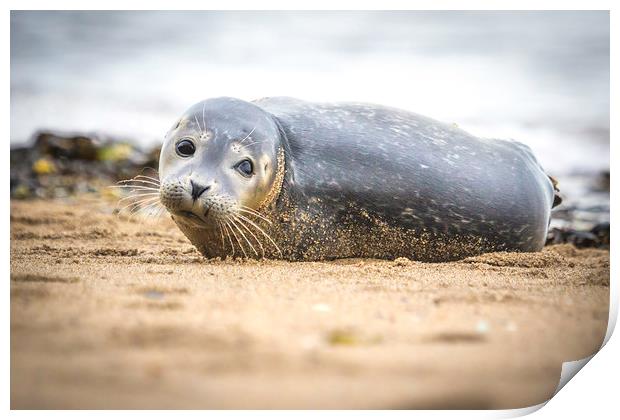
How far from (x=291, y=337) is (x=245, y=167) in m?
1.62

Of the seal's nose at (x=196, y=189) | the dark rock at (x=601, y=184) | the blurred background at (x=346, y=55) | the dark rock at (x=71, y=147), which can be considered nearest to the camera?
the blurred background at (x=346, y=55)

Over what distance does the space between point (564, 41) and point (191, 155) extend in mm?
1907

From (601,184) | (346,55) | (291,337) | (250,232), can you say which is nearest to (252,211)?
(250,232)

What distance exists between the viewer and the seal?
3.58 meters

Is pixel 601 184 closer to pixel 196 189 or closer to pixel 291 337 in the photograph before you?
pixel 196 189

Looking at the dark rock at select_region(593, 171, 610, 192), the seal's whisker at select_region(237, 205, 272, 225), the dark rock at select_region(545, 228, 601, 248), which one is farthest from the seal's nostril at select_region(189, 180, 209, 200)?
the dark rock at select_region(593, 171, 610, 192)

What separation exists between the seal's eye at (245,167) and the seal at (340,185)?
12 millimetres

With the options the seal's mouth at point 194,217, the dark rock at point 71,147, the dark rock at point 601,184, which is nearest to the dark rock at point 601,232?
the dark rock at point 601,184

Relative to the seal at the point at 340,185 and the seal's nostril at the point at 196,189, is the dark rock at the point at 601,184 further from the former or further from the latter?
the seal's nostril at the point at 196,189

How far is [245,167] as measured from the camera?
3596 millimetres

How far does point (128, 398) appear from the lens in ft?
6.29

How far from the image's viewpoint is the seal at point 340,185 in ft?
11.7
